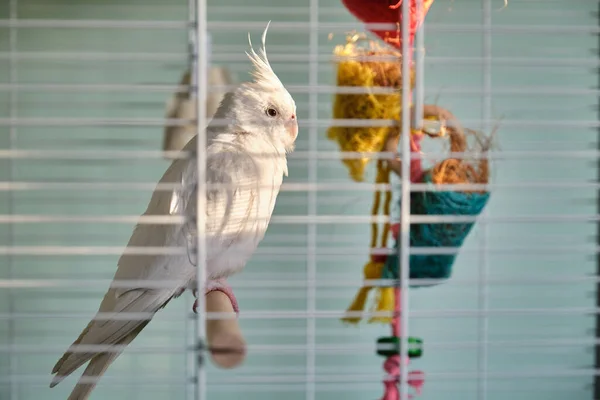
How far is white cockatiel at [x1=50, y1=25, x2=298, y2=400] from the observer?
1060 mm

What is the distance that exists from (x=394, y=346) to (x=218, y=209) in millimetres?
329

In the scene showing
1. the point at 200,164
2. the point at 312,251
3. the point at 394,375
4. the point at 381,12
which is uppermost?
the point at 381,12

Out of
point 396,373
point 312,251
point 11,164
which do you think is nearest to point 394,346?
point 396,373

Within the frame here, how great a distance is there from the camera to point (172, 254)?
1062mm

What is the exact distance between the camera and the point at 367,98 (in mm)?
1173

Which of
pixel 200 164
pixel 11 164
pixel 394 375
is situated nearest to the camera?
pixel 200 164

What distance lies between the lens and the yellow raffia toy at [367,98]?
1.17 m

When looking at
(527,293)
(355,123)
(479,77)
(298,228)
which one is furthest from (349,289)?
(355,123)

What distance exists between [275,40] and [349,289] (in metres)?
0.69

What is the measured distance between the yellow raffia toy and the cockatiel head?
122 mm

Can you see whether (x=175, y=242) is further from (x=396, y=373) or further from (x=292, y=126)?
(x=396, y=373)

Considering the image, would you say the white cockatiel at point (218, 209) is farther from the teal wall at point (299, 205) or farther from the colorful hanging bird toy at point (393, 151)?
the teal wall at point (299, 205)

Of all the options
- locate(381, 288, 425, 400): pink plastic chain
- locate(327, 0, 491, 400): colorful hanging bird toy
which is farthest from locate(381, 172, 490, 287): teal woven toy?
locate(381, 288, 425, 400): pink plastic chain

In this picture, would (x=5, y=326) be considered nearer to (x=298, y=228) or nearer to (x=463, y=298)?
(x=298, y=228)
